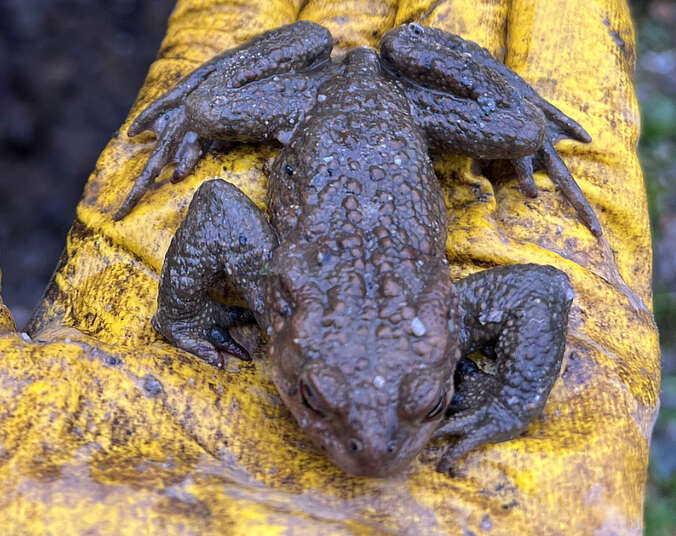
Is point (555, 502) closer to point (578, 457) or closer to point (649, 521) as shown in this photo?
point (578, 457)

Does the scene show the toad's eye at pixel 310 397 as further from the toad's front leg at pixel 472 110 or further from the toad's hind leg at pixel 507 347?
the toad's front leg at pixel 472 110

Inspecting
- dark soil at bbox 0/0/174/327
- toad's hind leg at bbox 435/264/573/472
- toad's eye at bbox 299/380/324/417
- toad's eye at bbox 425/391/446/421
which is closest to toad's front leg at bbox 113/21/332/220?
toad's hind leg at bbox 435/264/573/472

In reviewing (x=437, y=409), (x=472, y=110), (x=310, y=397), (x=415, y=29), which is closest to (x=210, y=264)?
(x=310, y=397)

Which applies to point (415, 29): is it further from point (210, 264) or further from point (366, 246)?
point (210, 264)

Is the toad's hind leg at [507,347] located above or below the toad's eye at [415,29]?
below

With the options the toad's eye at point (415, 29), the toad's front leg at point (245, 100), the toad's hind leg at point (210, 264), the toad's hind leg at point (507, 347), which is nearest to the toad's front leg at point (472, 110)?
the toad's eye at point (415, 29)

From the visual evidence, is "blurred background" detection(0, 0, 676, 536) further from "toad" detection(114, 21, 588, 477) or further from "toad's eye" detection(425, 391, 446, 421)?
"toad's eye" detection(425, 391, 446, 421)

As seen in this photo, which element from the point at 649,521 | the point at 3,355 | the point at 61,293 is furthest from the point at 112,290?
the point at 649,521
